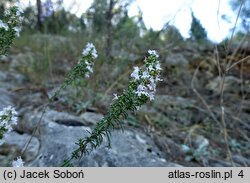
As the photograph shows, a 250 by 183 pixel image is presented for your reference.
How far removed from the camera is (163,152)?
327 cm

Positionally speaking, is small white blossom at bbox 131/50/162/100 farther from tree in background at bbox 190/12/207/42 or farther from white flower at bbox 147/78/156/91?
tree in background at bbox 190/12/207/42

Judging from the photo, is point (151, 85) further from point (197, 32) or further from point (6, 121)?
point (197, 32)

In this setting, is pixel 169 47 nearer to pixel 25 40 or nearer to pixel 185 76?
pixel 185 76

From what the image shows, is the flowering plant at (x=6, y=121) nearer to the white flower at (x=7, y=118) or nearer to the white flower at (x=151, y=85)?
the white flower at (x=7, y=118)

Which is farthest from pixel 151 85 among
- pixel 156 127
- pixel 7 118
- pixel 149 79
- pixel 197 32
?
pixel 197 32

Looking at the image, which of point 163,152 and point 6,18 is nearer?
point 6,18

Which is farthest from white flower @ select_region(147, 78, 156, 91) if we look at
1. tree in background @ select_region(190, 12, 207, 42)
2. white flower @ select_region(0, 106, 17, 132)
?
tree in background @ select_region(190, 12, 207, 42)

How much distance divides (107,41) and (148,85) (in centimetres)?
318

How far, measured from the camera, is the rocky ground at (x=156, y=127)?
2.81 meters

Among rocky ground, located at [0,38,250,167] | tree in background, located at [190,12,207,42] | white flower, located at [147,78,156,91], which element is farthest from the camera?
tree in background, located at [190,12,207,42]

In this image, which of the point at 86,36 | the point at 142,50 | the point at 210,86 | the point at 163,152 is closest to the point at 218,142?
the point at 163,152

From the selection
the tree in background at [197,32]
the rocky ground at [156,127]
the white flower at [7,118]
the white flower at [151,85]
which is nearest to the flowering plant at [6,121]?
the white flower at [7,118]

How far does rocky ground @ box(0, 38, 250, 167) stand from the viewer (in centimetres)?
281

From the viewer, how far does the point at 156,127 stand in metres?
3.86
